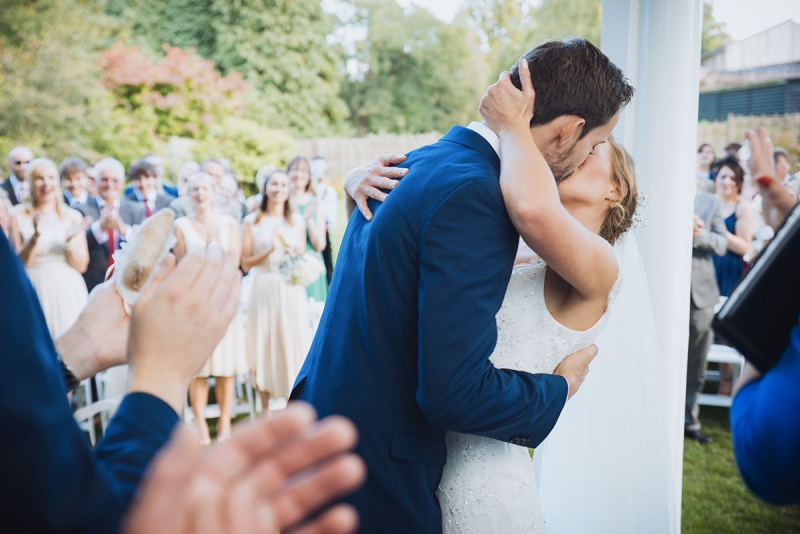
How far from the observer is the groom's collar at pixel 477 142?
1812 mm

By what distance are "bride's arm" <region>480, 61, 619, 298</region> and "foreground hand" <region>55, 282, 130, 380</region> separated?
3.17 ft

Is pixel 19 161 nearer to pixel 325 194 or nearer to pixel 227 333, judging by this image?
pixel 325 194

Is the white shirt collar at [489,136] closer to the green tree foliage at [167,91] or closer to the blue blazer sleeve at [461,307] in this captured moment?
the blue blazer sleeve at [461,307]

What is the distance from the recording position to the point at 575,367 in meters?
2.02

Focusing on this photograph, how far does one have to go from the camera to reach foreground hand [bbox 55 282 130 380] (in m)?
1.32

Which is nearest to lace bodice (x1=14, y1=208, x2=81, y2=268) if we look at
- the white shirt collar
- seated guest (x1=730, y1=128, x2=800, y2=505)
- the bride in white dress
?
the bride in white dress

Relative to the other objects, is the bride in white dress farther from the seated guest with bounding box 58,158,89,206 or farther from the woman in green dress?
the seated guest with bounding box 58,158,89,206

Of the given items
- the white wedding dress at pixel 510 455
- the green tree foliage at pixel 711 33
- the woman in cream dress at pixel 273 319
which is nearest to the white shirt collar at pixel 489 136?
the white wedding dress at pixel 510 455

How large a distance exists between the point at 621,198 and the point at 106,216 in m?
5.49

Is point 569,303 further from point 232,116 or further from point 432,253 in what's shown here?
point 232,116

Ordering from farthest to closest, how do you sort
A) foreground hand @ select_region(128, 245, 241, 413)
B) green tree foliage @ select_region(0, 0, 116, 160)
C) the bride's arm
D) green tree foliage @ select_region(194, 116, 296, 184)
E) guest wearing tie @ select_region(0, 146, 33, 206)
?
green tree foliage @ select_region(194, 116, 296, 184) → green tree foliage @ select_region(0, 0, 116, 160) → guest wearing tie @ select_region(0, 146, 33, 206) → the bride's arm → foreground hand @ select_region(128, 245, 241, 413)

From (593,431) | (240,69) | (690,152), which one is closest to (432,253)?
(593,431)

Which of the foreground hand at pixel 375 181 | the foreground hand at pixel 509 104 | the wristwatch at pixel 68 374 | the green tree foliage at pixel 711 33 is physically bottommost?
the wristwatch at pixel 68 374

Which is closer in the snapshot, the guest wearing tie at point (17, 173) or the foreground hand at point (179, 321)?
the foreground hand at point (179, 321)
